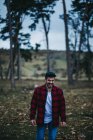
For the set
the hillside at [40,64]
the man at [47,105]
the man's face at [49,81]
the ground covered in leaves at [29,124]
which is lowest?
the hillside at [40,64]

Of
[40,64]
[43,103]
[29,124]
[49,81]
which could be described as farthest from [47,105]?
[40,64]

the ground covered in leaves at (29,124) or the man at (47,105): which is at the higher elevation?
the man at (47,105)

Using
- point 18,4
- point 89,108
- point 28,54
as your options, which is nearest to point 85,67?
point 28,54

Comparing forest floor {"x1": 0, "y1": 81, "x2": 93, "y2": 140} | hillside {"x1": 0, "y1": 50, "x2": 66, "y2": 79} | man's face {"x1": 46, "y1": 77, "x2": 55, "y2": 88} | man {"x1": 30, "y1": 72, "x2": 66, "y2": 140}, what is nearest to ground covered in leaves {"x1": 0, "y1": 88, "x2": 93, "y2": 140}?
forest floor {"x1": 0, "y1": 81, "x2": 93, "y2": 140}

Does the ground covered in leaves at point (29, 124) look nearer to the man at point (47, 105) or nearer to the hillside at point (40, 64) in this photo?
the man at point (47, 105)

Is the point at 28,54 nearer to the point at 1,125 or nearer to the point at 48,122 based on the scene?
A: the point at 1,125

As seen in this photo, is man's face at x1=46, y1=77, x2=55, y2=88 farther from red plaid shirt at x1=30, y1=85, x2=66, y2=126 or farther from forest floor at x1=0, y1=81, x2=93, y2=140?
forest floor at x1=0, y1=81, x2=93, y2=140

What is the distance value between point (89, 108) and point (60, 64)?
264ft

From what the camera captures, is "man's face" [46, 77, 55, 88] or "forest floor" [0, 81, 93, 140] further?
"forest floor" [0, 81, 93, 140]

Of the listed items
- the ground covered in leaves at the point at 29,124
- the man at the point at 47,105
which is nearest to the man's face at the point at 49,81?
the man at the point at 47,105

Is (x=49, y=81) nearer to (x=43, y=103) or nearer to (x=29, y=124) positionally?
(x=43, y=103)

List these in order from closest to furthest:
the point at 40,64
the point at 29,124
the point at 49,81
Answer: the point at 49,81, the point at 29,124, the point at 40,64

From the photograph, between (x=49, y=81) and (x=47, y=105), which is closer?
(x=49, y=81)

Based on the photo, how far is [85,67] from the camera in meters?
52.2
